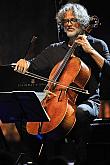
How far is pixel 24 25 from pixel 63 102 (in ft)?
5.52

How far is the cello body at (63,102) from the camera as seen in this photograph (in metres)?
3.47

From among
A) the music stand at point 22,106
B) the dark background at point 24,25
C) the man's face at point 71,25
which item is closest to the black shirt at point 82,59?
the man's face at point 71,25

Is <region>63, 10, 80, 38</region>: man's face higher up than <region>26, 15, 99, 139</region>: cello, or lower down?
higher up

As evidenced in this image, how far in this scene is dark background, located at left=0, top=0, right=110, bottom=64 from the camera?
4.84 meters

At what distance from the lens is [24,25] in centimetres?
493

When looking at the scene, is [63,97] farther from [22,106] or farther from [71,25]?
[71,25]

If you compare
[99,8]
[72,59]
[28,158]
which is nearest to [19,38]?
[99,8]

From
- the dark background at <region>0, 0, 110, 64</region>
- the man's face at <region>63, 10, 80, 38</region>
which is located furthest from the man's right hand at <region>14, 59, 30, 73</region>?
the dark background at <region>0, 0, 110, 64</region>

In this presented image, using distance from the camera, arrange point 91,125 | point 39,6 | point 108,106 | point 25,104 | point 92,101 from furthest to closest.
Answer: point 39,6 → point 108,106 → point 92,101 → point 91,125 → point 25,104

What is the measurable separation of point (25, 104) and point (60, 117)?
1.15 feet

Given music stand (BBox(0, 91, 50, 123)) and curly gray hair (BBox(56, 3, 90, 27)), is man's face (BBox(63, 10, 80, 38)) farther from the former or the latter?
music stand (BBox(0, 91, 50, 123))

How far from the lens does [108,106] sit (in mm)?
4328

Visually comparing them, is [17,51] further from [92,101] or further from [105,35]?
[92,101]

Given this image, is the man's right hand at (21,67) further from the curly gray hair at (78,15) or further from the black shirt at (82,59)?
the curly gray hair at (78,15)
